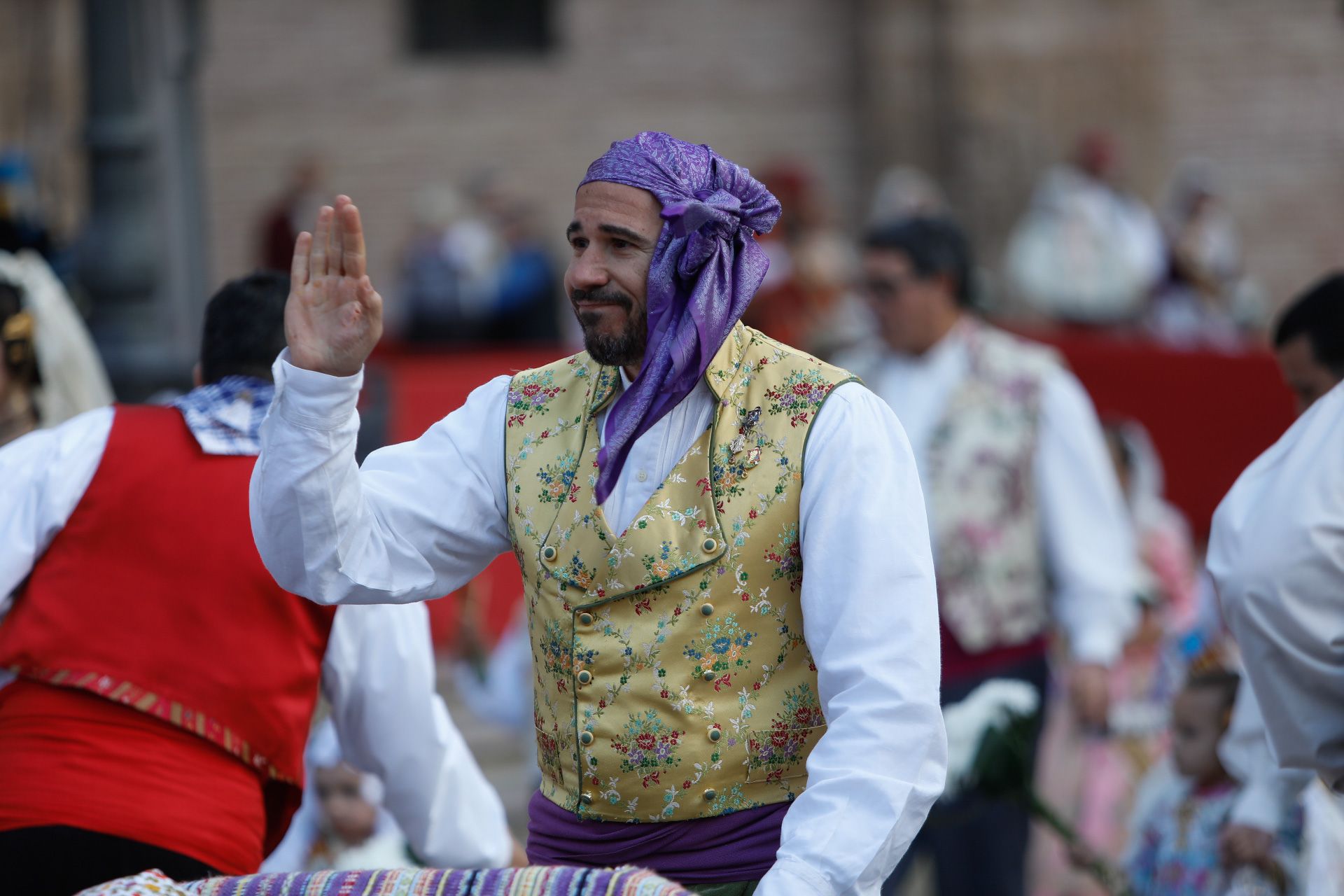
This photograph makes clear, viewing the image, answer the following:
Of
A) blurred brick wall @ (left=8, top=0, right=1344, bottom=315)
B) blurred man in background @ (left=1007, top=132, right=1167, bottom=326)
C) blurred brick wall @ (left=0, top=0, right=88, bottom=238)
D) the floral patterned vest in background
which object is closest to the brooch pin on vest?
the floral patterned vest in background

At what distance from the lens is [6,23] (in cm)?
1345

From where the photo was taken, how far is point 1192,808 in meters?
4.54

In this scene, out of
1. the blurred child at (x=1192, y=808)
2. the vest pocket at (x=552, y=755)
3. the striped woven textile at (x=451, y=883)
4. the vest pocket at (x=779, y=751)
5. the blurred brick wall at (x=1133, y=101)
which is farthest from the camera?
the blurred brick wall at (x=1133, y=101)

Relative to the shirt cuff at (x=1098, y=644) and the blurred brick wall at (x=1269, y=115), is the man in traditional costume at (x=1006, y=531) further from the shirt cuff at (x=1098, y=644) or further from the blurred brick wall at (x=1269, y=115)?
the blurred brick wall at (x=1269, y=115)

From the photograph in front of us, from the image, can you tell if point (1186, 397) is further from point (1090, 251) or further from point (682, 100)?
point (682, 100)

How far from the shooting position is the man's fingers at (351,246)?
101 inches

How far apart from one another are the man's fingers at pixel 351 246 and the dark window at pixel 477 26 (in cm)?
1211

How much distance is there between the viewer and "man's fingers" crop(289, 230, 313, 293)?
2.57 meters

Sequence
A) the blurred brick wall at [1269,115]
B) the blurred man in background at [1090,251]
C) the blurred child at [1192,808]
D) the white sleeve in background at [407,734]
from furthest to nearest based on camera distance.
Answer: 1. the blurred brick wall at [1269,115]
2. the blurred man in background at [1090,251]
3. the blurred child at [1192,808]
4. the white sleeve in background at [407,734]

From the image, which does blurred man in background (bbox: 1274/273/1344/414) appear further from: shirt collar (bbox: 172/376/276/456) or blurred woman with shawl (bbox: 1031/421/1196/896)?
blurred woman with shawl (bbox: 1031/421/1196/896)

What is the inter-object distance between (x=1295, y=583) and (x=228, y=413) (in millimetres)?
1896

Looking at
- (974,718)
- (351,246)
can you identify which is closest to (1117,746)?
(974,718)

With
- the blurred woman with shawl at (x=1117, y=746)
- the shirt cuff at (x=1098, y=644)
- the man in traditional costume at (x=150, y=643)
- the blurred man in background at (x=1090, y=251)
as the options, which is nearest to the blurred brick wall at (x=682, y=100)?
the blurred man in background at (x=1090, y=251)

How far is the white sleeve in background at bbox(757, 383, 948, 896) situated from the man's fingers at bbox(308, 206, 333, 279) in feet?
2.46
